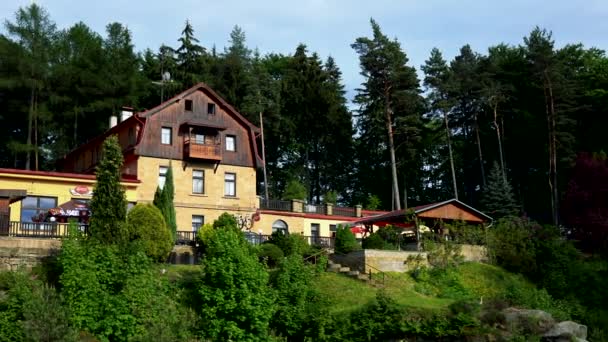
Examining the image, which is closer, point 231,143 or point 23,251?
point 23,251

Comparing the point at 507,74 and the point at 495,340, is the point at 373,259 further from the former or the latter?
the point at 507,74

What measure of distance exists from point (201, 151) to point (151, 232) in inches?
527

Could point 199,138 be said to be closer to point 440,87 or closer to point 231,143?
point 231,143

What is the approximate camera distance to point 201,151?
1668 inches

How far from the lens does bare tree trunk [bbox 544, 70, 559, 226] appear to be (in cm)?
5088

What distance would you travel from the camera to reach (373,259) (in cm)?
3297

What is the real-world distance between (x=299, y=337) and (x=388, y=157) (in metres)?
35.7

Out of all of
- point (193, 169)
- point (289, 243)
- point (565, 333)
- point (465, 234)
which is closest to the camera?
point (565, 333)

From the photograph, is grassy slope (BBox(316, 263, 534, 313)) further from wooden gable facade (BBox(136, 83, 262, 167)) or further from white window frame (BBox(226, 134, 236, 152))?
white window frame (BBox(226, 134, 236, 152))

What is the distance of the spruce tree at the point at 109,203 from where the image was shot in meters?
27.0

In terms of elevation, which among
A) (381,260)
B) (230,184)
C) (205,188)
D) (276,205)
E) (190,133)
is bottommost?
(381,260)

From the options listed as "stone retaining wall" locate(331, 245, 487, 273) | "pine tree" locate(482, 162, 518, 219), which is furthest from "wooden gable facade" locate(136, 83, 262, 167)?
"pine tree" locate(482, 162, 518, 219)

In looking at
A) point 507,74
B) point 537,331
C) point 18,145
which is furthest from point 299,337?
point 507,74

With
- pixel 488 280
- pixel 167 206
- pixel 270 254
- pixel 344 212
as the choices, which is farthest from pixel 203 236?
pixel 344 212
